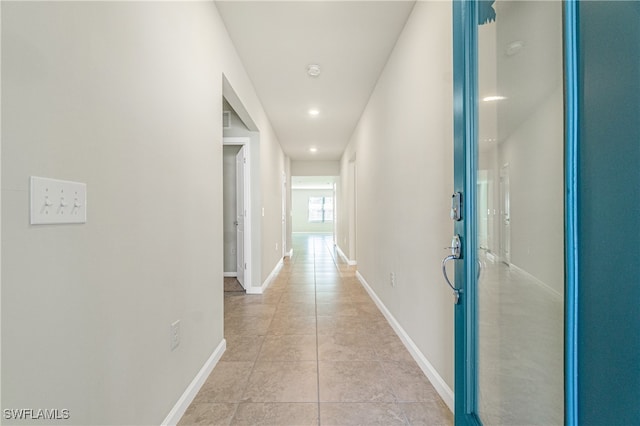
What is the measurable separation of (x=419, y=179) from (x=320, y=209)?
13609mm

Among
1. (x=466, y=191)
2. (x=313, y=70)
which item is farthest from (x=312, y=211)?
(x=466, y=191)

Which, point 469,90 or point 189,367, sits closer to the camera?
point 469,90

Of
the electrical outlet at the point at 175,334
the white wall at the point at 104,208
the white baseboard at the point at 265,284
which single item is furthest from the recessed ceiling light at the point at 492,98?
the white baseboard at the point at 265,284

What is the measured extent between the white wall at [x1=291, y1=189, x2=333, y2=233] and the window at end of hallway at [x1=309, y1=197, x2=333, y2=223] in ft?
0.54

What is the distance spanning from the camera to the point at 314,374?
1911mm

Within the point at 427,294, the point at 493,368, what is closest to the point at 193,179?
the point at 427,294

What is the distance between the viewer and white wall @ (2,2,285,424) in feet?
2.30

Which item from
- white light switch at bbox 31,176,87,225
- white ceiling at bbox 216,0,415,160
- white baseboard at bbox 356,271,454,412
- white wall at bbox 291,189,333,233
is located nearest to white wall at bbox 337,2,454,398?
white baseboard at bbox 356,271,454,412

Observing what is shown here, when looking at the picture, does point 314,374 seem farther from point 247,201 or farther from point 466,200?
point 247,201

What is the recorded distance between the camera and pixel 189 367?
1.63 metres

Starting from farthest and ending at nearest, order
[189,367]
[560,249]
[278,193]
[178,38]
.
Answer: [278,193] < [189,367] < [178,38] < [560,249]

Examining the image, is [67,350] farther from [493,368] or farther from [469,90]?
[469,90]

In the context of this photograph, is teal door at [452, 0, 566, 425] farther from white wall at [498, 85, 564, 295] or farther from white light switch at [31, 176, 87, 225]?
white light switch at [31, 176, 87, 225]

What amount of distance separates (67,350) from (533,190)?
1.49 metres
